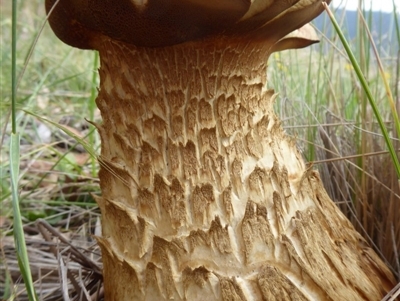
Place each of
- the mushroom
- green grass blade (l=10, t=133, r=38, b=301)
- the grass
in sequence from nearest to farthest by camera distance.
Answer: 1. green grass blade (l=10, t=133, r=38, b=301)
2. the mushroom
3. the grass

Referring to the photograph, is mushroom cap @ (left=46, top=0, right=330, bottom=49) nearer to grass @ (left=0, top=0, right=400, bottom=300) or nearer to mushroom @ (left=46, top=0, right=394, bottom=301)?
mushroom @ (left=46, top=0, right=394, bottom=301)

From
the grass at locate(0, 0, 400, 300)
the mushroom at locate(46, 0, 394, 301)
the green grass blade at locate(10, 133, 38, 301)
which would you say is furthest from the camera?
the grass at locate(0, 0, 400, 300)

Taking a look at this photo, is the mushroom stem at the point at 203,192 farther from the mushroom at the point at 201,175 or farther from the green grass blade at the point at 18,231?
the green grass blade at the point at 18,231

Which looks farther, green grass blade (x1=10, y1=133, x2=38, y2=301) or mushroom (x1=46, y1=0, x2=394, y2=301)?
mushroom (x1=46, y1=0, x2=394, y2=301)

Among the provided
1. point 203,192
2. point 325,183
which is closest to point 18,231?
point 203,192

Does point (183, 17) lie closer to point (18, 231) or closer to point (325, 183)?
point (18, 231)

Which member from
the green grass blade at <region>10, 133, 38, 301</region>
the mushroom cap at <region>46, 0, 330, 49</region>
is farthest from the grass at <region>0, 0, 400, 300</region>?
the mushroom cap at <region>46, 0, 330, 49</region>

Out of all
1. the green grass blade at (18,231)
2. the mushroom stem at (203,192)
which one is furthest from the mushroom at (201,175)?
the green grass blade at (18,231)

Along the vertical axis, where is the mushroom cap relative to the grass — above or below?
above
